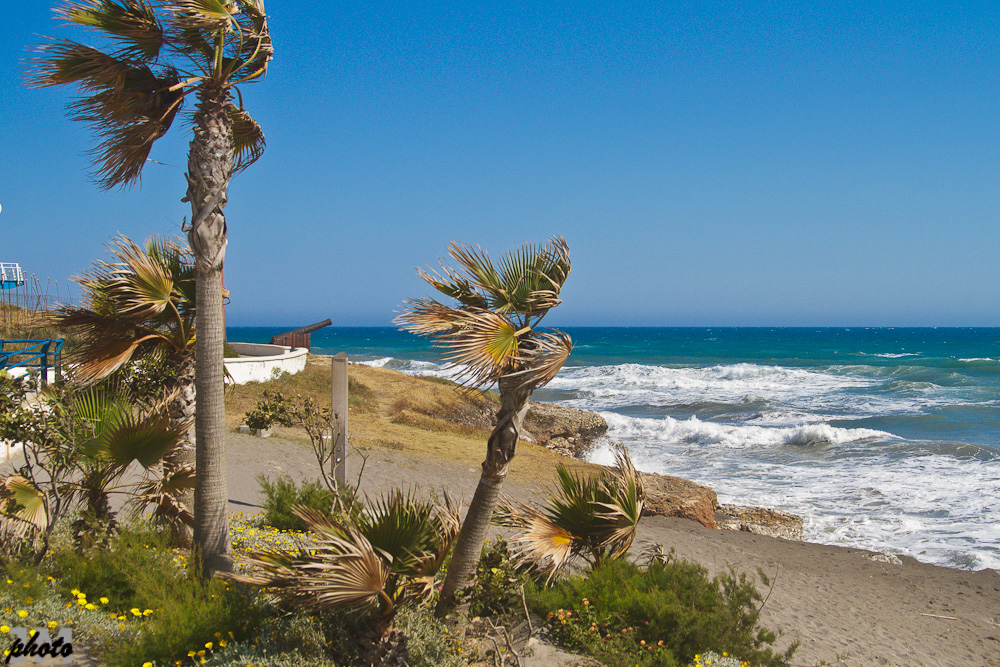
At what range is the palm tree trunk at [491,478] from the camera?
4.32 m

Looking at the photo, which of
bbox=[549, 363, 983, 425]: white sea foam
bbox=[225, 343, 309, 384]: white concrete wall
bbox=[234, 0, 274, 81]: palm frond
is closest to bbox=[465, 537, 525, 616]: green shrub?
bbox=[234, 0, 274, 81]: palm frond

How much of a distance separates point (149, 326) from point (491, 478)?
3373 millimetres

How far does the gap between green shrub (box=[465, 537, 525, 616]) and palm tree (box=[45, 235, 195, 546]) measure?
2682 millimetres

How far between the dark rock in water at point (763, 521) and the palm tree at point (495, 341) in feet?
26.7

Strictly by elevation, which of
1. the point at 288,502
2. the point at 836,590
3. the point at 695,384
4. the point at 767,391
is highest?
the point at 288,502

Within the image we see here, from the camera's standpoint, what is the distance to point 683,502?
11.4m

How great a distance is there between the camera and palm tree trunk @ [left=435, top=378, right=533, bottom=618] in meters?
4.32

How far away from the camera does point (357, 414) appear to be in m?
19.1

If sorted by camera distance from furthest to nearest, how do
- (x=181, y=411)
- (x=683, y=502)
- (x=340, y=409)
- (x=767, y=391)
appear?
(x=767, y=391)
(x=683, y=502)
(x=340, y=409)
(x=181, y=411)

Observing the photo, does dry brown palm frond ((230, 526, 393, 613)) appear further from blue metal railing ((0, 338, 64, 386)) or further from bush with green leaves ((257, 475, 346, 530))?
blue metal railing ((0, 338, 64, 386))

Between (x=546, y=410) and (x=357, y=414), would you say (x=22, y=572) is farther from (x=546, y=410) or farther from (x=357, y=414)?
(x=546, y=410)

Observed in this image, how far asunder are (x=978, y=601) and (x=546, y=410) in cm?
1550

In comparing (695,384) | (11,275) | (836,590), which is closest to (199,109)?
(836,590)

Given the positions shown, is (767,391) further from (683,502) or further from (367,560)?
(367,560)
